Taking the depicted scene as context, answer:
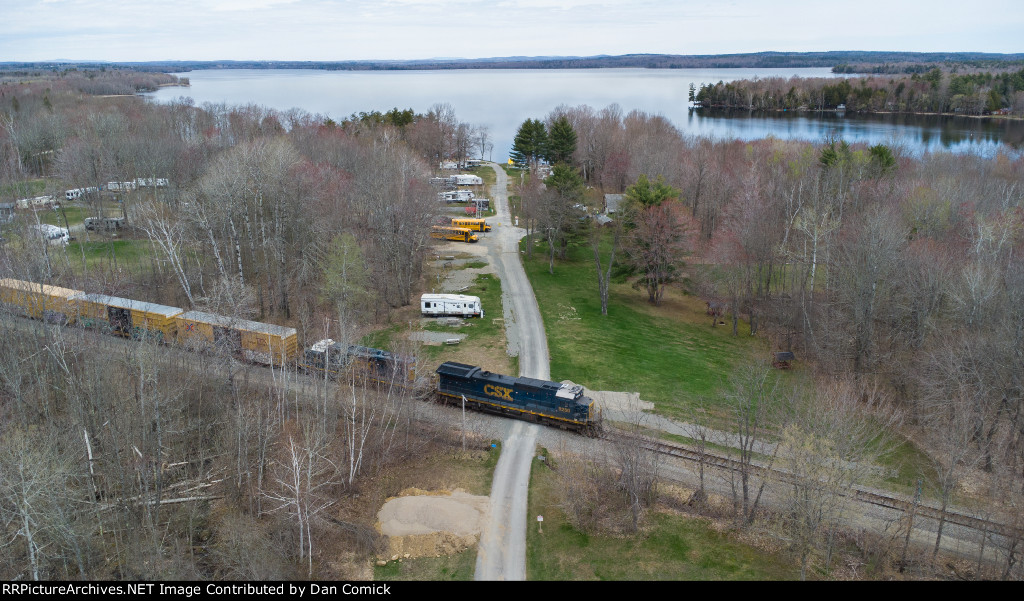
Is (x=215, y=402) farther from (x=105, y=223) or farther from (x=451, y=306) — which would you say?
(x=105, y=223)

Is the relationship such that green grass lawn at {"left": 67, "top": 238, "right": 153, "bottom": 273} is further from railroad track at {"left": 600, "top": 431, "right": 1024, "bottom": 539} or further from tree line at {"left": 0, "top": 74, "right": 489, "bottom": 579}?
railroad track at {"left": 600, "top": 431, "right": 1024, "bottom": 539}

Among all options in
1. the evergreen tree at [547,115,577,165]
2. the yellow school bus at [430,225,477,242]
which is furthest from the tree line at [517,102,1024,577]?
the evergreen tree at [547,115,577,165]

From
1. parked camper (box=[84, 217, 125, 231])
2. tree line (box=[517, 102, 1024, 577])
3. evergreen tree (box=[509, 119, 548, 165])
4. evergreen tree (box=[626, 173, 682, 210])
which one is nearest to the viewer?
tree line (box=[517, 102, 1024, 577])

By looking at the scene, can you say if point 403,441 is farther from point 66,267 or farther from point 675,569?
point 66,267

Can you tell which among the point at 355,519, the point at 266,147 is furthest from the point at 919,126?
the point at 355,519

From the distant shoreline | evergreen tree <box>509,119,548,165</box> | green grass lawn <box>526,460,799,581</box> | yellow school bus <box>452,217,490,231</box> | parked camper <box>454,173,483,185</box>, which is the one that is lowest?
green grass lawn <box>526,460,799,581</box>

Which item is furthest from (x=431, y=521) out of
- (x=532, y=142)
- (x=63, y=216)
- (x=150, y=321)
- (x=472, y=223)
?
(x=532, y=142)

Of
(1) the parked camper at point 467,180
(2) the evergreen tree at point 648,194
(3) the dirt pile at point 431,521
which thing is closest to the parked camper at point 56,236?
(3) the dirt pile at point 431,521
